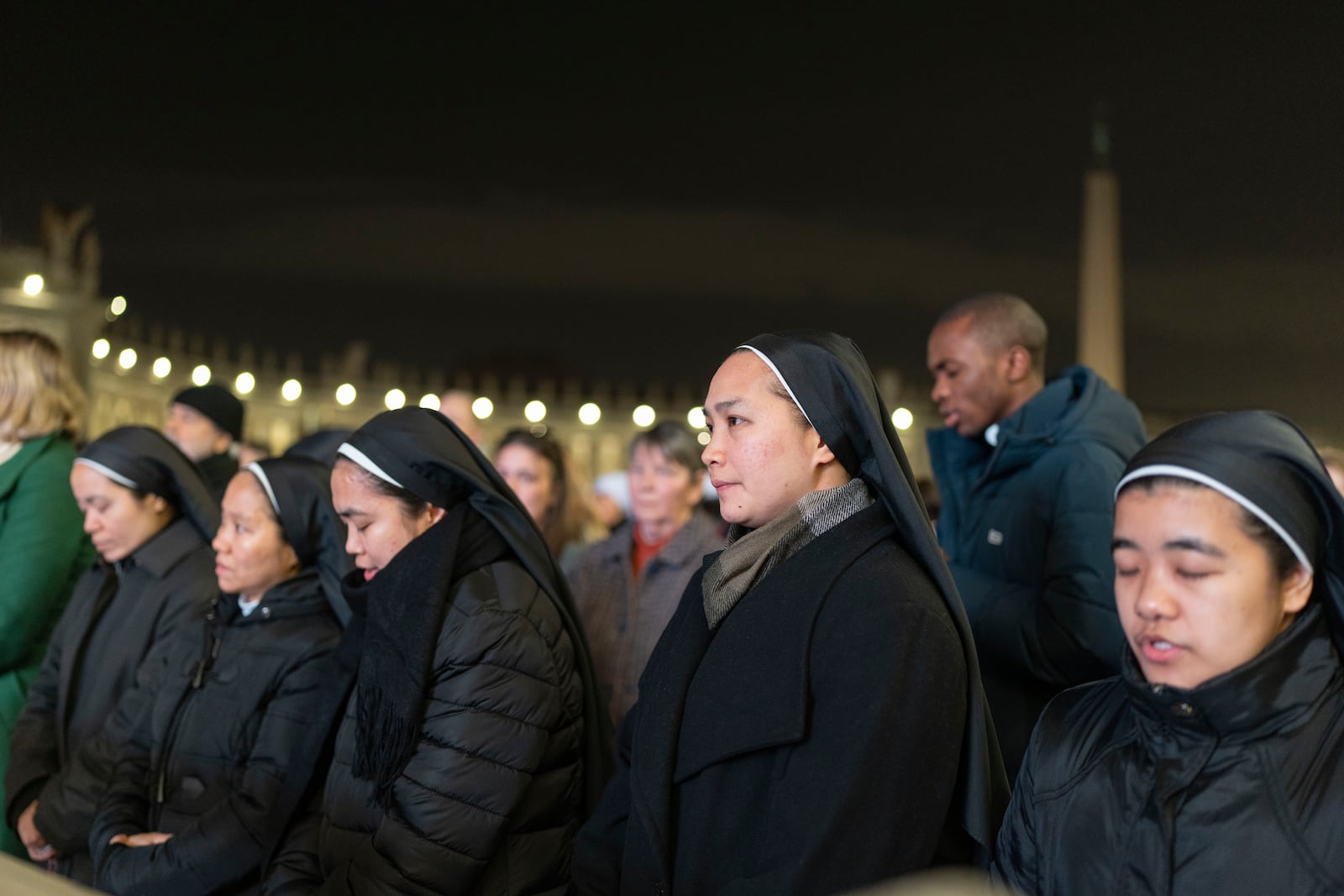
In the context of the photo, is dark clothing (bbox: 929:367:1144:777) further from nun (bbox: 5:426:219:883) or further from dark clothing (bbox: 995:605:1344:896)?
nun (bbox: 5:426:219:883)

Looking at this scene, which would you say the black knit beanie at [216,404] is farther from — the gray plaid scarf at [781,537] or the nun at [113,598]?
the gray plaid scarf at [781,537]

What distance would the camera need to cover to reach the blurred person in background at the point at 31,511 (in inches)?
223

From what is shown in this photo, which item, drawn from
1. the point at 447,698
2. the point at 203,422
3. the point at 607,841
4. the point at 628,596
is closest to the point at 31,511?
the point at 203,422

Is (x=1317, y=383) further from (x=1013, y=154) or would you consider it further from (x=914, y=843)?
(x=914, y=843)

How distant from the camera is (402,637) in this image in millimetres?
3697

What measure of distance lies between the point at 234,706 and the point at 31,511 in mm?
1937

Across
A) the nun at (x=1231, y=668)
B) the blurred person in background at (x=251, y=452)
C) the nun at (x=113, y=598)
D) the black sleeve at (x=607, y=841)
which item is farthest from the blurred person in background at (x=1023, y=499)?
the blurred person in background at (x=251, y=452)

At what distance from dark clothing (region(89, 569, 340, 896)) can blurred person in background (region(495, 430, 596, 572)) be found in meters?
2.62

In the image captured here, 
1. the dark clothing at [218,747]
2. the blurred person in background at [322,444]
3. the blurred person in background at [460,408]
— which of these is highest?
the blurred person in background at [460,408]

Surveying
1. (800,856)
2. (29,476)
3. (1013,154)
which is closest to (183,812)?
(29,476)

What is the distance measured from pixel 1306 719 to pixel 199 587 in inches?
172

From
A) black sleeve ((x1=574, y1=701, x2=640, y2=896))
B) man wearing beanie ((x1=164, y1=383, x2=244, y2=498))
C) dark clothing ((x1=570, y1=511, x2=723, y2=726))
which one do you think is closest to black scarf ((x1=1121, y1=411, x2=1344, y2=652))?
black sleeve ((x1=574, y1=701, x2=640, y2=896))

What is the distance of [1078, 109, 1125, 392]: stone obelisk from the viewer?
23.6 m

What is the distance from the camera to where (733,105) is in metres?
40.5
